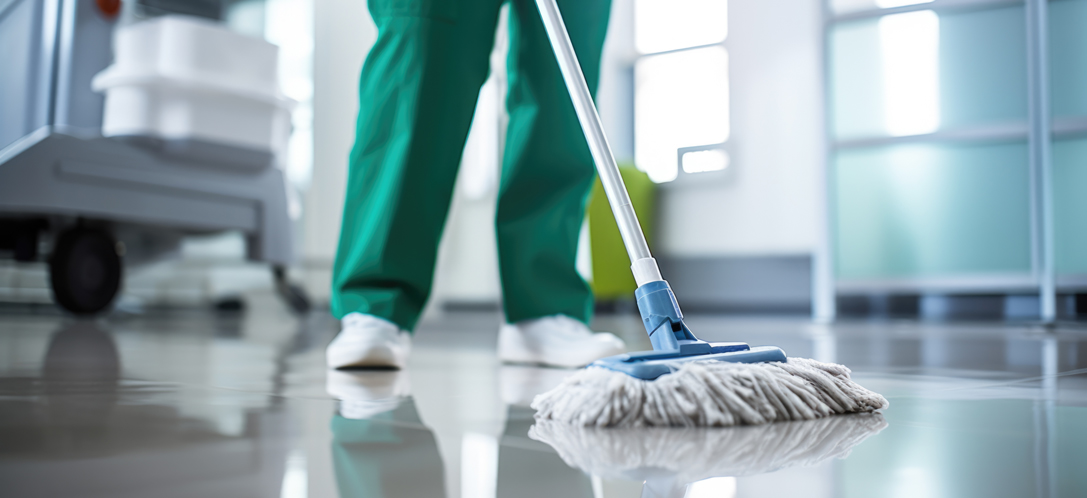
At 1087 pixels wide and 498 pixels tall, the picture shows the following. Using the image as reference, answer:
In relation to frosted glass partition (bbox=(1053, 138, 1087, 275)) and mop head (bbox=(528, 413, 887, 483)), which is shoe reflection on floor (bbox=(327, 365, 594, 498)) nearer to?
mop head (bbox=(528, 413, 887, 483))

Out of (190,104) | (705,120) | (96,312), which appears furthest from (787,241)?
(96,312)

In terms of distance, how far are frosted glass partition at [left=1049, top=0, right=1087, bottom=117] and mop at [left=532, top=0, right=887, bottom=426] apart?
223cm

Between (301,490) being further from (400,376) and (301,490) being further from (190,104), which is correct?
(190,104)

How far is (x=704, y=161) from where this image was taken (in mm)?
3482

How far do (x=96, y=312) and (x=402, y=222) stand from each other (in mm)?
1551

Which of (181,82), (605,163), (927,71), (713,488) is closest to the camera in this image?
(713,488)

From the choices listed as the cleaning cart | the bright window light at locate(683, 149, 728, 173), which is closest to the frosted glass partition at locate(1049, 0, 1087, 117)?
the bright window light at locate(683, 149, 728, 173)

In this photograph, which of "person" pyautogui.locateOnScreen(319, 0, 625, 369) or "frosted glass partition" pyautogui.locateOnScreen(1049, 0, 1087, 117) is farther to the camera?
"frosted glass partition" pyautogui.locateOnScreen(1049, 0, 1087, 117)

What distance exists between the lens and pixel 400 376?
0.80 metres

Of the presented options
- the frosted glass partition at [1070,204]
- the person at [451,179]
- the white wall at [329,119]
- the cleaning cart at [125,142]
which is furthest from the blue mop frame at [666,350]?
the white wall at [329,119]

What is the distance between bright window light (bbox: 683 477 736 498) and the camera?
11.1 inches

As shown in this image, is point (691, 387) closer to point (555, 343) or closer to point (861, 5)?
point (555, 343)

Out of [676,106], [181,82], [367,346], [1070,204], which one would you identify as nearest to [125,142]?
[181,82]

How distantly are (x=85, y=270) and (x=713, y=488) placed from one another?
85.5 inches
